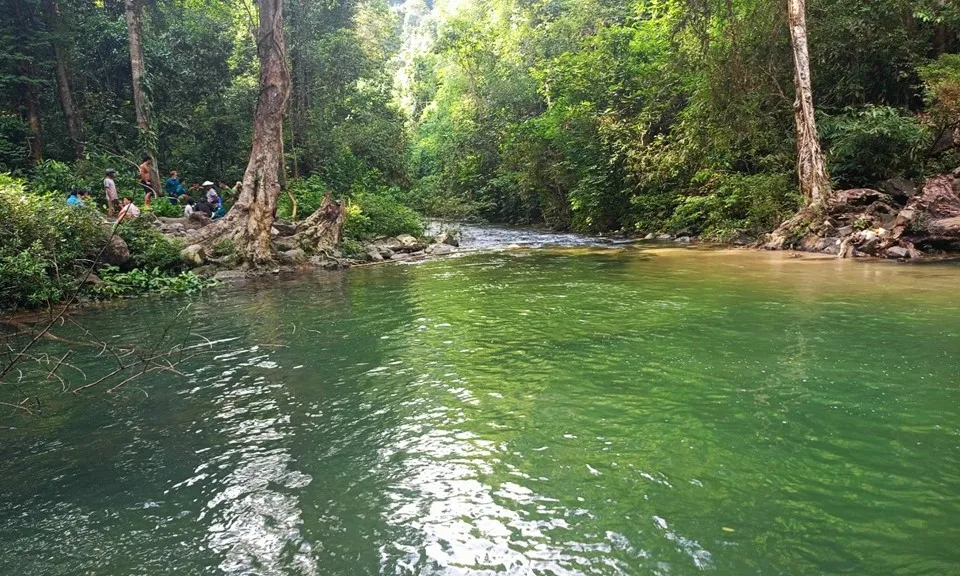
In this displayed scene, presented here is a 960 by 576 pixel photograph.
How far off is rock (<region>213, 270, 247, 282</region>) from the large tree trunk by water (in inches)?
24.3

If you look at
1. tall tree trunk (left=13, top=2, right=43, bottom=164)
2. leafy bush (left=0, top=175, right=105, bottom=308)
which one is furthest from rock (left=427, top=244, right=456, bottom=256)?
tall tree trunk (left=13, top=2, right=43, bottom=164)

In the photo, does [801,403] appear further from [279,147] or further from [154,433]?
[279,147]

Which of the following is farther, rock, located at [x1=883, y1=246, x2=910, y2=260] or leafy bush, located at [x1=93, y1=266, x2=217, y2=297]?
leafy bush, located at [x1=93, y1=266, x2=217, y2=297]

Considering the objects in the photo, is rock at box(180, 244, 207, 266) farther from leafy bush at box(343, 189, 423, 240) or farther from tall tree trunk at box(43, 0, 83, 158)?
tall tree trunk at box(43, 0, 83, 158)

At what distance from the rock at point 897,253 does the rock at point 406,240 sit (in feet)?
41.3

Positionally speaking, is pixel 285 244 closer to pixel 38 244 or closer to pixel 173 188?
pixel 173 188

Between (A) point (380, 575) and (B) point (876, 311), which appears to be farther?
(B) point (876, 311)

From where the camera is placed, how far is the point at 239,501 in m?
3.55

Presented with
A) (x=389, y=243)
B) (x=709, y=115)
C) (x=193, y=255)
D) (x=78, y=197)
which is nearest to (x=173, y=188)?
(x=78, y=197)

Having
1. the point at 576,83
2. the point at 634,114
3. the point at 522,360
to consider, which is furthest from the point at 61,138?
the point at 522,360

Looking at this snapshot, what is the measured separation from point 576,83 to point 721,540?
24.1 m

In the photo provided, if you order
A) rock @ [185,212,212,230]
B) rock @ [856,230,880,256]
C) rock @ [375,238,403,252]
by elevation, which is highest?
rock @ [185,212,212,230]

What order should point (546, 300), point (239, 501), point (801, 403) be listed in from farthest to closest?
point (546, 300)
point (801, 403)
point (239, 501)

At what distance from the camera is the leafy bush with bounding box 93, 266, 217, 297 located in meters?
12.1
